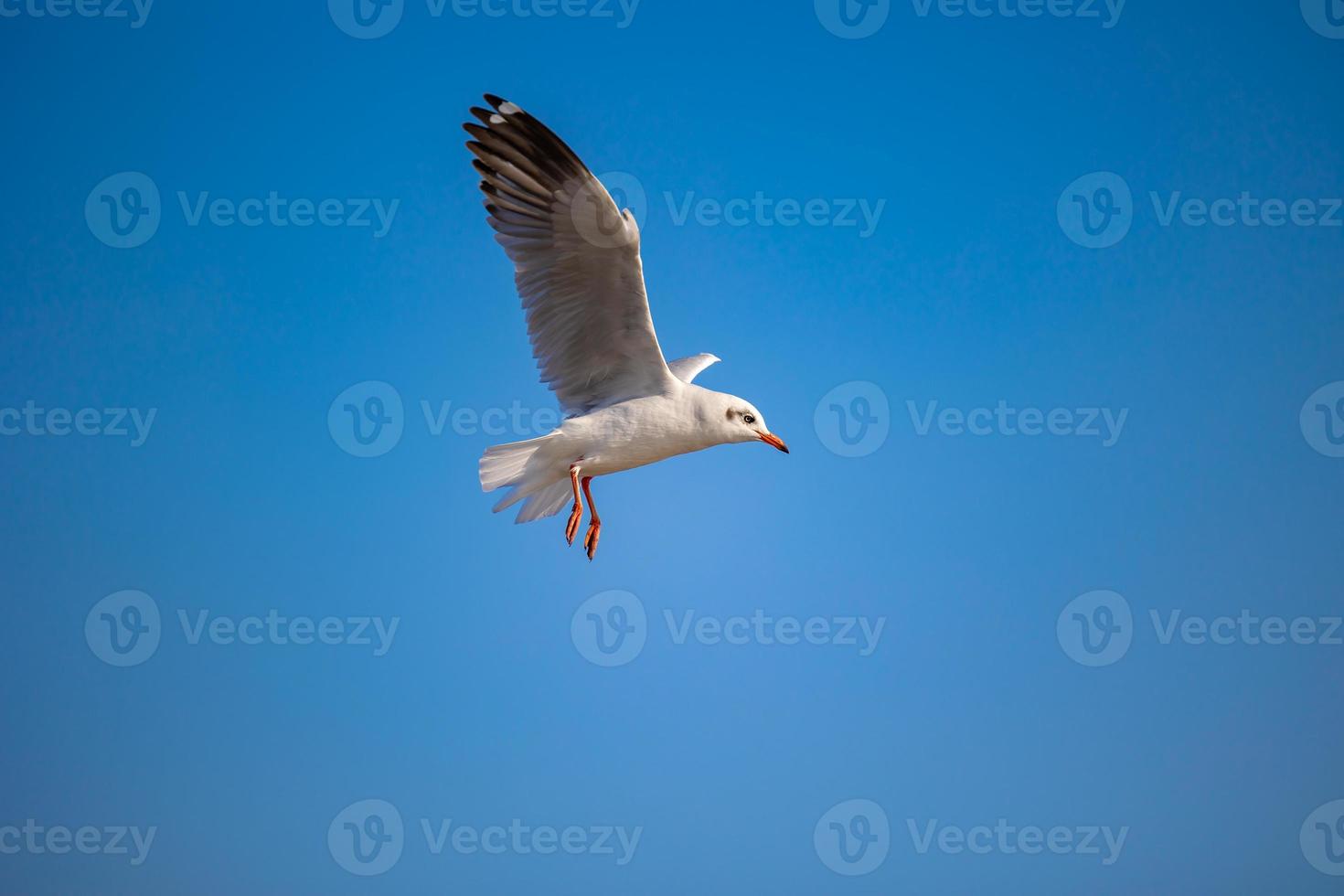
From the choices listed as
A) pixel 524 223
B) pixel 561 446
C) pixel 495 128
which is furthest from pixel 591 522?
pixel 495 128

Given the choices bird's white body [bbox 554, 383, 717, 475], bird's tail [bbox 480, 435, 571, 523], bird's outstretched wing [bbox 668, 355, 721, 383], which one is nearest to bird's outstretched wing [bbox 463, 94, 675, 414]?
bird's white body [bbox 554, 383, 717, 475]

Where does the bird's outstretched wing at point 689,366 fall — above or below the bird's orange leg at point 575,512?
above

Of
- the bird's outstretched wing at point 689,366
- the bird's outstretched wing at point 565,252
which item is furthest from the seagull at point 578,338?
the bird's outstretched wing at point 689,366

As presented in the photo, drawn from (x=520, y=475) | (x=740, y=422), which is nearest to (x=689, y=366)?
(x=740, y=422)

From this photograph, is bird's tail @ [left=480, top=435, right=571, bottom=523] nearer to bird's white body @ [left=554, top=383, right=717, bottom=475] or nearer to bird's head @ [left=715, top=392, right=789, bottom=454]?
bird's white body @ [left=554, top=383, right=717, bottom=475]

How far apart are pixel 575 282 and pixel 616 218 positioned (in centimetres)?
53

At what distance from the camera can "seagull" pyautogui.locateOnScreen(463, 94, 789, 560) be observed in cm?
589

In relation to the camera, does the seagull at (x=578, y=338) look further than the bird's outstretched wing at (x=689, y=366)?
No

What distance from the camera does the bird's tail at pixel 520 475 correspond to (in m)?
Answer: 6.40

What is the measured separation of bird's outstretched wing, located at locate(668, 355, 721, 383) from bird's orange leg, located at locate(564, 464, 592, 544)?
1265 mm

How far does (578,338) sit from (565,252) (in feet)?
1.95

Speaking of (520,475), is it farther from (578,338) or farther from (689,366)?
(689,366)

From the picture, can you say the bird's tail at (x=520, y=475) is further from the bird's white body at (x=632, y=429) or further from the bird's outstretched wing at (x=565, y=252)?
the bird's outstretched wing at (x=565, y=252)

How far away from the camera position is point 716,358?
7.91 metres
